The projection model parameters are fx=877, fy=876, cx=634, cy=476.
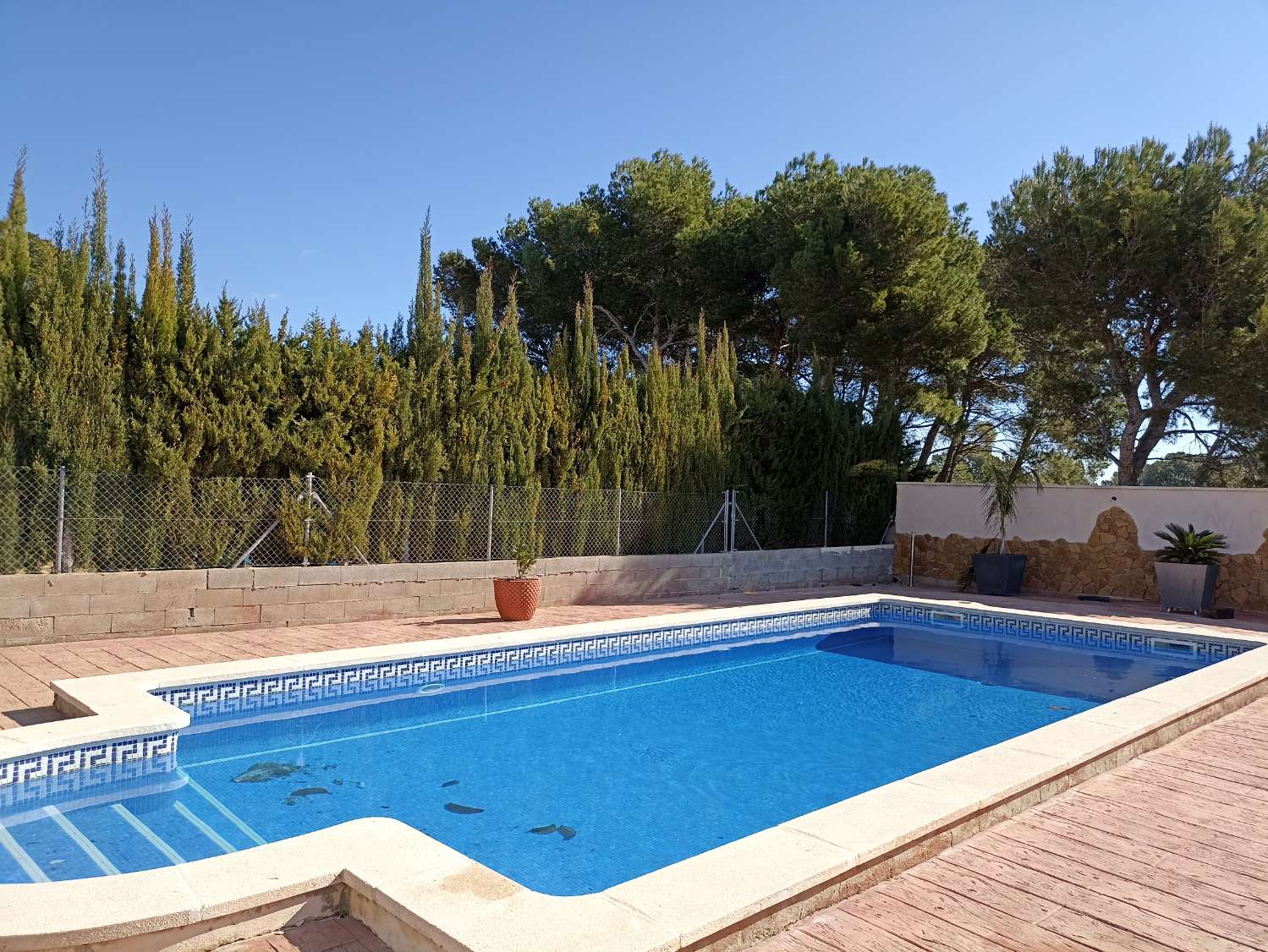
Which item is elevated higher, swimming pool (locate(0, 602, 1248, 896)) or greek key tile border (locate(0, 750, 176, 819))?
greek key tile border (locate(0, 750, 176, 819))

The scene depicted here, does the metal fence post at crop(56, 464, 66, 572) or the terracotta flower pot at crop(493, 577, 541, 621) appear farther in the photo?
the terracotta flower pot at crop(493, 577, 541, 621)

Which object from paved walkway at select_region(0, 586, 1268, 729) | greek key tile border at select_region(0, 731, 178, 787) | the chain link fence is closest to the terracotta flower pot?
paved walkway at select_region(0, 586, 1268, 729)

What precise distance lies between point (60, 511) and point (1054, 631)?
1056cm

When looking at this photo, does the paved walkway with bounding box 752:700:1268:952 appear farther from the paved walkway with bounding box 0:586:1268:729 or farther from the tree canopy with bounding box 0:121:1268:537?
the tree canopy with bounding box 0:121:1268:537

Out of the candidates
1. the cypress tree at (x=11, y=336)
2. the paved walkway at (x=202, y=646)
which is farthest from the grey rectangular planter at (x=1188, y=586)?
the cypress tree at (x=11, y=336)

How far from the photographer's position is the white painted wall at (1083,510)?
12.2 meters

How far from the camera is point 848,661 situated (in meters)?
9.05

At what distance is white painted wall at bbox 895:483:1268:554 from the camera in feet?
40.0

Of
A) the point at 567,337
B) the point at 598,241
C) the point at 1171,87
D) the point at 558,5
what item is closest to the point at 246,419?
the point at 567,337

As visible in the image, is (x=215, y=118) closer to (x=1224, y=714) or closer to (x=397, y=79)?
(x=397, y=79)

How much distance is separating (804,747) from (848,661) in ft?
11.1

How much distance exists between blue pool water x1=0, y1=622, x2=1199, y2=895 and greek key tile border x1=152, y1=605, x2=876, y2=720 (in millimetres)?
270

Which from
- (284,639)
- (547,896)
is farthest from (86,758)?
(284,639)

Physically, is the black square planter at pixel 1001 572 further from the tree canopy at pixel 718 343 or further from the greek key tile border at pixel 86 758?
the greek key tile border at pixel 86 758
